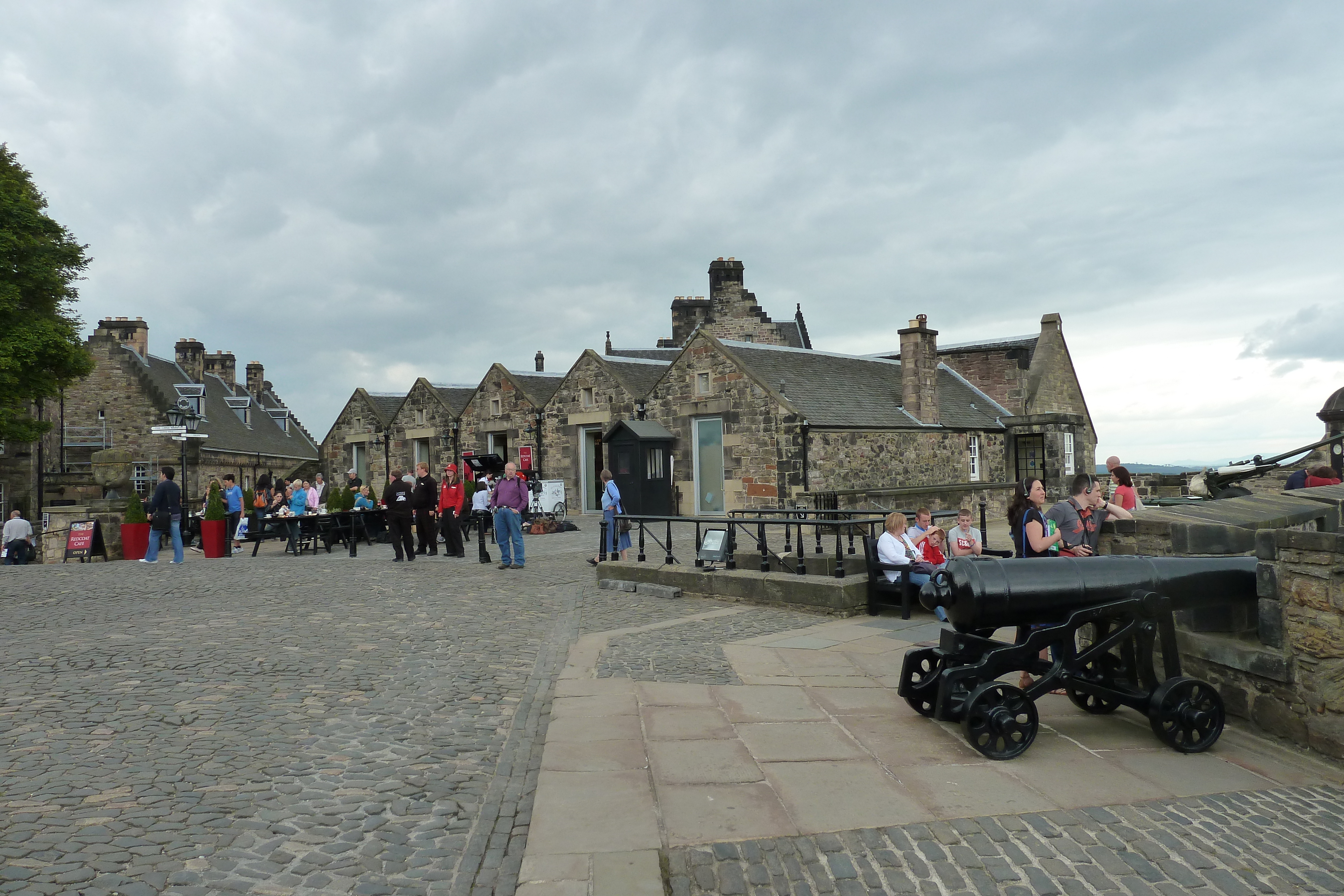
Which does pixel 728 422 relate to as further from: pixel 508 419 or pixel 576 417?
pixel 508 419

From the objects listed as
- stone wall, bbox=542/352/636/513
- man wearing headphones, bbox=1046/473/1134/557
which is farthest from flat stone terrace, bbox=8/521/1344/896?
stone wall, bbox=542/352/636/513

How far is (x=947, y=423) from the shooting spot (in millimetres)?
26000

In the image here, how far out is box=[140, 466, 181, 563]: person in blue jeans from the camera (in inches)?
635

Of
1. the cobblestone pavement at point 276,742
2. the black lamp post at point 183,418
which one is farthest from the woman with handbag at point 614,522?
the black lamp post at point 183,418

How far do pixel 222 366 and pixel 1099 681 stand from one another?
49.7 m

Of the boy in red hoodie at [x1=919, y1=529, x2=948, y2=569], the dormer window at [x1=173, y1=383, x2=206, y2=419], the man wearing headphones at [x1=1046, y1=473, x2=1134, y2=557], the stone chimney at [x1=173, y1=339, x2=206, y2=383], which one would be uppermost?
the stone chimney at [x1=173, y1=339, x2=206, y2=383]

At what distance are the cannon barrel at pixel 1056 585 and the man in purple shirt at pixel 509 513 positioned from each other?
30.1 ft

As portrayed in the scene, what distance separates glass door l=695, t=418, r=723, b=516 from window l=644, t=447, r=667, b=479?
3.32ft

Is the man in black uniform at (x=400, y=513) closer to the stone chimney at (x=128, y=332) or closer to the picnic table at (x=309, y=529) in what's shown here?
the picnic table at (x=309, y=529)

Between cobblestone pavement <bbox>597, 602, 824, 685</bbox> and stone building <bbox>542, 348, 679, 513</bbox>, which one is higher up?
stone building <bbox>542, 348, 679, 513</bbox>

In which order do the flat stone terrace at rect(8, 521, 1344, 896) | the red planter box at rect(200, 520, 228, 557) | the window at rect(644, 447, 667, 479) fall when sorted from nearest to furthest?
1. the flat stone terrace at rect(8, 521, 1344, 896)
2. the red planter box at rect(200, 520, 228, 557)
3. the window at rect(644, 447, 667, 479)

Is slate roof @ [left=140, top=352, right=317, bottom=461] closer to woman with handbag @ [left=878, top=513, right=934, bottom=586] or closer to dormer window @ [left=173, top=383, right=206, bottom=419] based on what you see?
dormer window @ [left=173, top=383, right=206, bottom=419]

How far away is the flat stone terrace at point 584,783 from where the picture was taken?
354cm

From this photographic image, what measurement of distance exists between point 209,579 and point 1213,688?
42.3ft
